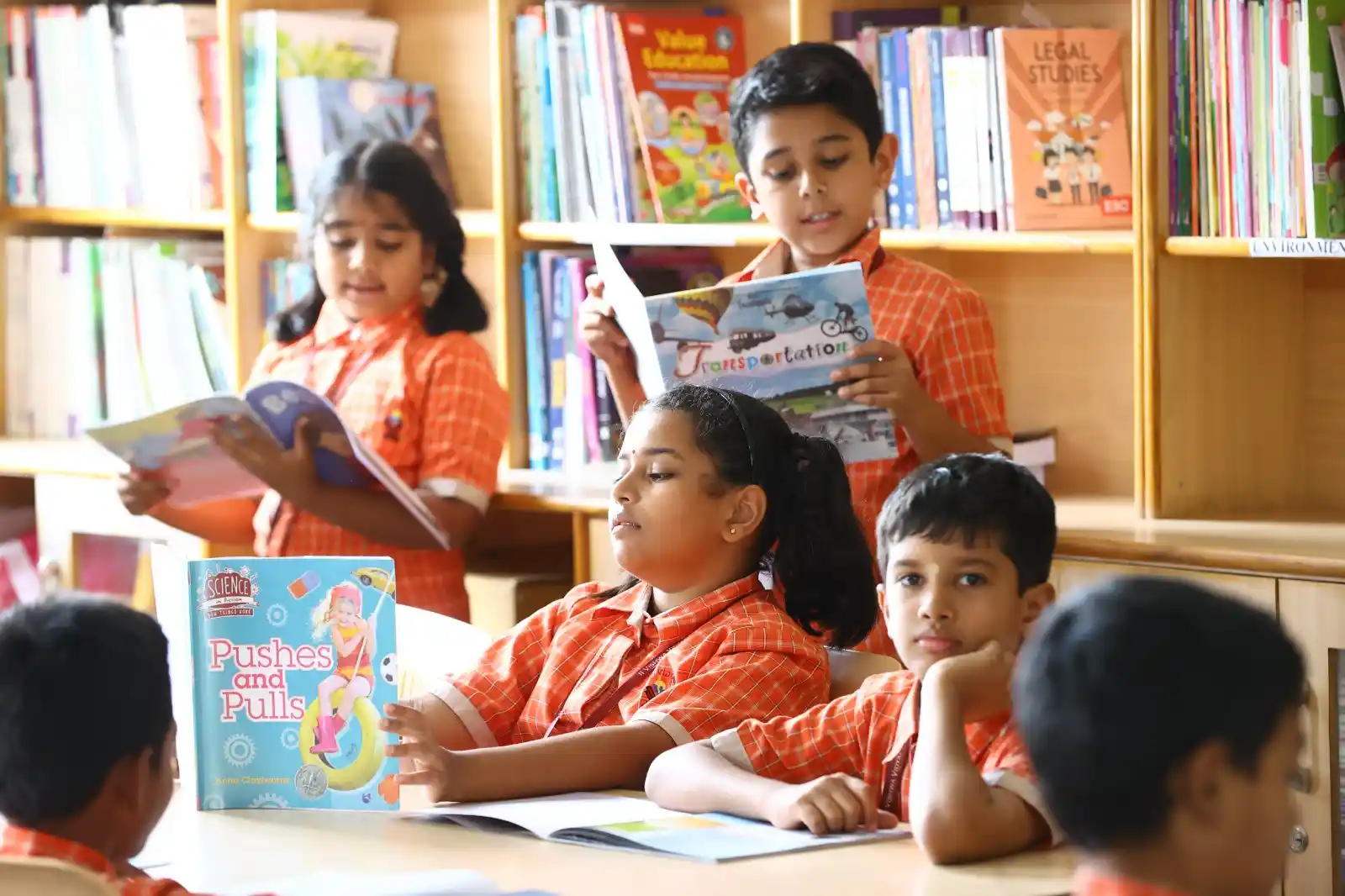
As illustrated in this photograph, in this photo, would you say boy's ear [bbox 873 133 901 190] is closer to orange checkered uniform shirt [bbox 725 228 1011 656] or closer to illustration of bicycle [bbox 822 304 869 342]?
orange checkered uniform shirt [bbox 725 228 1011 656]

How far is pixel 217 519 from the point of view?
2.99 metres

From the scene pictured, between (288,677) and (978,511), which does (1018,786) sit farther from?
(288,677)

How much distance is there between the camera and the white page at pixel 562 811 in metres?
1.52

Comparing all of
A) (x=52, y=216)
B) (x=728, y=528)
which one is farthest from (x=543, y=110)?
(x=728, y=528)

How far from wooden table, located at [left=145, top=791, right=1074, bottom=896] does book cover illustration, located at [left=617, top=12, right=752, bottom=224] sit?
5.32 feet

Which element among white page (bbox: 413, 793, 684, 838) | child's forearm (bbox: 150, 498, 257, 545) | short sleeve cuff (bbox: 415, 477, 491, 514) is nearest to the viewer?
white page (bbox: 413, 793, 684, 838)

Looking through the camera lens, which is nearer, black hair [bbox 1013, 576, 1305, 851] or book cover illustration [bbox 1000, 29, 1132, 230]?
black hair [bbox 1013, 576, 1305, 851]

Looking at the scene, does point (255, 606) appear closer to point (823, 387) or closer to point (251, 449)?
point (823, 387)

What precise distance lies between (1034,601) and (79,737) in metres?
0.78

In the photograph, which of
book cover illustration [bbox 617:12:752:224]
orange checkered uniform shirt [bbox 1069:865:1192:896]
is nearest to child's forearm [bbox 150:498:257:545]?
book cover illustration [bbox 617:12:752:224]

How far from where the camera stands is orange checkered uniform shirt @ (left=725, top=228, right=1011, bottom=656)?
2361mm

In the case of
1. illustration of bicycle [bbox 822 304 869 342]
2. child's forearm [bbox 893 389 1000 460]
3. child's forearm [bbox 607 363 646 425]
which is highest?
illustration of bicycle [bbox 822 304 869 342]

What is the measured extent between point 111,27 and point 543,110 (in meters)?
0.94

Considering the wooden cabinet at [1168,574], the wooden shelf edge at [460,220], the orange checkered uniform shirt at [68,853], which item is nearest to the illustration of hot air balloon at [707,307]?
the wooden cabinet at [1168,574]
